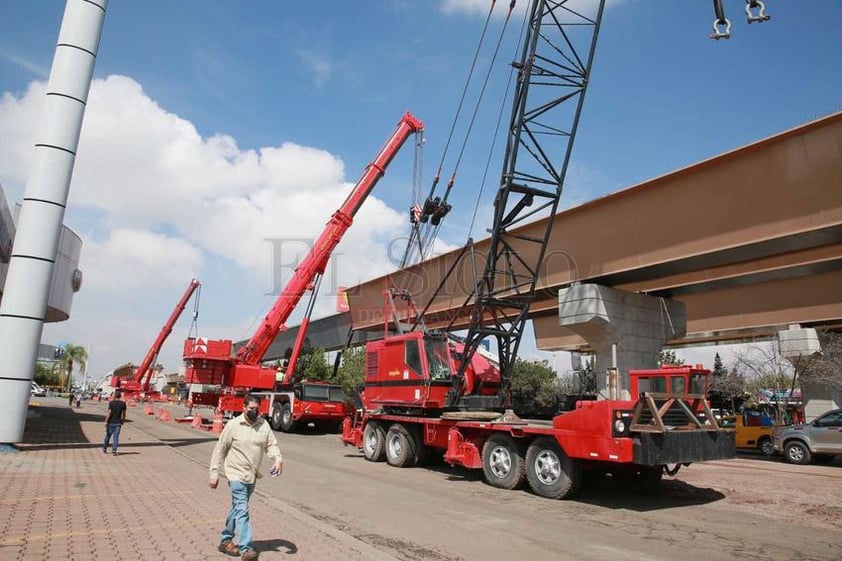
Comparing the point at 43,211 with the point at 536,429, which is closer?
the point at 536,429

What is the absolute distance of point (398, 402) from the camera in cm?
1430

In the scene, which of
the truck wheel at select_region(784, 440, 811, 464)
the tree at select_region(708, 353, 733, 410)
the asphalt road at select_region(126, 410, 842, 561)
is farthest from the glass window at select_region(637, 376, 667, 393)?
the tree at select_region(708, 353, 733, 410)

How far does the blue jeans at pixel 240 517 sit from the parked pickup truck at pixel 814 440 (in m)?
15.9

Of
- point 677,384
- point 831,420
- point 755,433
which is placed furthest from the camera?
point 755,433

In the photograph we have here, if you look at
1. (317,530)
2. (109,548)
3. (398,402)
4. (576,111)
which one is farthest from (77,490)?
(576,111)

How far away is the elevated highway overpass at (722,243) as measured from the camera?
40.1 feet

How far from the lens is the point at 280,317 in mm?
24609

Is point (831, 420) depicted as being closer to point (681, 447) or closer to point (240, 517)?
point (681, 447)

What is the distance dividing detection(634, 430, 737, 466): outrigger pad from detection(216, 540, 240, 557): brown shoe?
18.7 feet

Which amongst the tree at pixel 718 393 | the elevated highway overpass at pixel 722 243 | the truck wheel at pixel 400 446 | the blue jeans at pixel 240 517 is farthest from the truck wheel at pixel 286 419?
the tree at pixel 718 393

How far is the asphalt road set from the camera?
6664mm

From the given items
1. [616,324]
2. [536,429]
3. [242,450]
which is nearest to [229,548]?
[242,450]

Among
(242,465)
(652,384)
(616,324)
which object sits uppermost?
(616,324)

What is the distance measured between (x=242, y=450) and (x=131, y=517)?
8.63 ft
